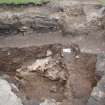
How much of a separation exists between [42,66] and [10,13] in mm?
1780

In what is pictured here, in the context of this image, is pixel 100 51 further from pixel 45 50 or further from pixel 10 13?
pixel 10 13

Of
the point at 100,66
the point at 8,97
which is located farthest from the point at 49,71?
the point at 8,97

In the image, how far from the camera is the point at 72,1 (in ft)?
28.7

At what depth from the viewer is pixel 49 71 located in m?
7.66

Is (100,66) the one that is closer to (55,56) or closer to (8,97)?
(55,56)

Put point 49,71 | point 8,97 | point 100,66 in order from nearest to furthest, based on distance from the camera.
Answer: point 8,97 < point 100,66 < point 49,71

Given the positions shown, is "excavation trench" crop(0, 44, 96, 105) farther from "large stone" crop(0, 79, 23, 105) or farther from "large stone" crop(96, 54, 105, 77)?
"large stone" crop(0, 79, 23, 105)

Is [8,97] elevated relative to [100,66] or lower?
lower

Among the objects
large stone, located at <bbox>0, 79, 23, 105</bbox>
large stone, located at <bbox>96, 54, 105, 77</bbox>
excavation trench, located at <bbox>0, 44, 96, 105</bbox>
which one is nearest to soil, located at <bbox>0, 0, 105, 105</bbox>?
excavation trench, located at <bbox>0, 44, 96, 105</bbox>

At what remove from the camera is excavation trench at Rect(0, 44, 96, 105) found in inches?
276

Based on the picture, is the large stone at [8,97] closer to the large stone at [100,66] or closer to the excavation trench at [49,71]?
the excavation trench at [49,71]

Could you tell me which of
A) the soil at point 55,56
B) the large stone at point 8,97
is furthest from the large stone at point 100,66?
the large stone at point 8,97

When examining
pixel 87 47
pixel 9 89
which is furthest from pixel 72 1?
pixel 9 89

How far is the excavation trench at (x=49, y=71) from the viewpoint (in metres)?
7.01
